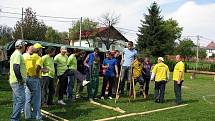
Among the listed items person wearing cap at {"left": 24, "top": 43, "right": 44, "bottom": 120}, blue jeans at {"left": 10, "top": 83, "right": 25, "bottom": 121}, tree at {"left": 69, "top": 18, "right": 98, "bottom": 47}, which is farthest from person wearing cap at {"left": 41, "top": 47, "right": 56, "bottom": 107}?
tree at {"left": 69, "top": 18, "right": 98, "bottom": 47}

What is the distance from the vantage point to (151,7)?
2426 inches

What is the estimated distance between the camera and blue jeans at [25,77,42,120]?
31.0ft

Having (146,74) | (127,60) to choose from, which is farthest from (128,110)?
(146,74)

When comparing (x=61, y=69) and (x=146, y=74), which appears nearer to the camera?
(x=61, y=69)

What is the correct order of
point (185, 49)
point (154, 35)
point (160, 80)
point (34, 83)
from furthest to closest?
1. point (185, 49)
2. point (154, 35)
3. point (160, 80)
4. point (34, 83)

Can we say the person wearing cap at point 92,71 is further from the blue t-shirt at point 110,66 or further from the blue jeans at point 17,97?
the blue jeans at point 17,97

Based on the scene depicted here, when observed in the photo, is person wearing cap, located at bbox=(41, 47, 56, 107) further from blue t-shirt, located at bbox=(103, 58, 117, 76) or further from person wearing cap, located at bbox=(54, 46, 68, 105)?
blue t-shirt, located at bbox=(103, 58, 117, 76)

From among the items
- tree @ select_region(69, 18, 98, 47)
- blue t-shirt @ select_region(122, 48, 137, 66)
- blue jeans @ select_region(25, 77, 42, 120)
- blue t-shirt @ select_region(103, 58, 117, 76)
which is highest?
tree @ select_region(69, 18, 98, 47)

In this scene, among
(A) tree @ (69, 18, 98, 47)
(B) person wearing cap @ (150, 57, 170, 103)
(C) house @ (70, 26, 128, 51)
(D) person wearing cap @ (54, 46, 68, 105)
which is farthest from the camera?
(A) tree @ (69, 18, 98, 47)

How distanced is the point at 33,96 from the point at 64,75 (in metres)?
3.07

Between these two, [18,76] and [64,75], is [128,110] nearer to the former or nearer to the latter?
[64,75]

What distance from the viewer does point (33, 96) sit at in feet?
31.3

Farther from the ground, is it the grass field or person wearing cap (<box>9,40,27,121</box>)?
person wearing cap (<box>9,40,27,121</box>)

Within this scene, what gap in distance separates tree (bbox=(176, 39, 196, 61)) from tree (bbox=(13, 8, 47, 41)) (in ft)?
145
